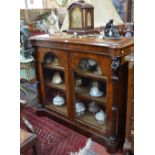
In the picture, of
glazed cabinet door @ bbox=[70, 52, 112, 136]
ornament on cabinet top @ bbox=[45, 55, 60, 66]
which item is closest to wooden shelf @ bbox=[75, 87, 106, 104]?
glazed cabinet door @ bbox=[70, 52, 112, 136]

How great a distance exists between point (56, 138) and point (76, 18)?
1.10m

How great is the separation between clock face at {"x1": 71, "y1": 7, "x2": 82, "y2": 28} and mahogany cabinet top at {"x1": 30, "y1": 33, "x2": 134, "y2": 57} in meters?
0.19

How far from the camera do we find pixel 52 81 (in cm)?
198

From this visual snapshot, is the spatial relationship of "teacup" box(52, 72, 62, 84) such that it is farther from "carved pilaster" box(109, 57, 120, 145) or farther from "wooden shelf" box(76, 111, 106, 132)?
"carved pilaster" box(109, 57, 120, 145)

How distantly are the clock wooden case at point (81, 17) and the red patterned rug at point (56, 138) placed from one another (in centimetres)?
95

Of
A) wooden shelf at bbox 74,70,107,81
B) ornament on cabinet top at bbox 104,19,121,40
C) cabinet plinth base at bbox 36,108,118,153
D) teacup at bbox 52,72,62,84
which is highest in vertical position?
ornament on cabinet top at bbox 104,19,121,40

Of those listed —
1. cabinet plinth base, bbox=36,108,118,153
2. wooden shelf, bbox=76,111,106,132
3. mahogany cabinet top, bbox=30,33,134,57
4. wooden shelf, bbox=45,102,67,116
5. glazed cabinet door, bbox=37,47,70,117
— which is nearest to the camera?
mahogany cabinet top, bbox=30,33,134,57

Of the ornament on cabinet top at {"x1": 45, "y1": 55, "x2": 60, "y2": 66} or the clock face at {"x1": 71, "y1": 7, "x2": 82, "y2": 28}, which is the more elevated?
the clock face at {"x1": 71, "y1": 7, "x2": 82, "y2": 28}

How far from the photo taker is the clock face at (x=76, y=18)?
1.65m

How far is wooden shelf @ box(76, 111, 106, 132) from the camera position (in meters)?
1.64

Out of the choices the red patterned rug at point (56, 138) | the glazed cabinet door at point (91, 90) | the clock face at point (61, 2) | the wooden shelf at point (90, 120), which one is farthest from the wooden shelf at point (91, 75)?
the clock face at point (61, 2)

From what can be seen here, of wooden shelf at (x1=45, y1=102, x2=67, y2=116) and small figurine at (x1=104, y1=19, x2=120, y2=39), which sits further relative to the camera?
wooden shelf at (x1=45, y1=102, x2=67, y2=116)

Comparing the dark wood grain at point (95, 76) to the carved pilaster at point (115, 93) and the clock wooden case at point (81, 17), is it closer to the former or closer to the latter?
the carved pilaster at point (115, 93)
